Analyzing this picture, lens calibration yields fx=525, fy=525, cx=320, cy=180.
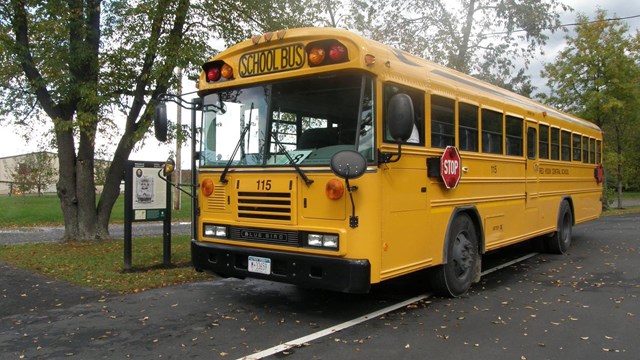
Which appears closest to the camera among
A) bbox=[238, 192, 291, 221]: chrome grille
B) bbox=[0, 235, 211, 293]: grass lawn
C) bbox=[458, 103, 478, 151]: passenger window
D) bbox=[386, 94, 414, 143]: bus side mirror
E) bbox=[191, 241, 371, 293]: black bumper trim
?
bbox=[386, 94, 414, 143]: bus side mirror

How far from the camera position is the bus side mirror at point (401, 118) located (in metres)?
4.83

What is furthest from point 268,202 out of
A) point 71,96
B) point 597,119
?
point 597,119

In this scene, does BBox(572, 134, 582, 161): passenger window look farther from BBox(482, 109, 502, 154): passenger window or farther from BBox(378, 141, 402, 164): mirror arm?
BBox(378, 141, 402, 164): mirror arm

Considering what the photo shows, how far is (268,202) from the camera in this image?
5566 mm

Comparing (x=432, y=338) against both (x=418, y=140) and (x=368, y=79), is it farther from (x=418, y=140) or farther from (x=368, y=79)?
(x=368, y=79)

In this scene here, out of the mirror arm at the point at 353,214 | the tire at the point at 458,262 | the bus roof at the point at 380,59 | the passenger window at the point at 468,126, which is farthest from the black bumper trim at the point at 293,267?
the passenger window at the point at 468,126

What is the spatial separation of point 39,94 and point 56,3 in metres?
2.10

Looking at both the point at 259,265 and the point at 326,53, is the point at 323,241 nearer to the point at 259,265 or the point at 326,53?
the point at 259,265

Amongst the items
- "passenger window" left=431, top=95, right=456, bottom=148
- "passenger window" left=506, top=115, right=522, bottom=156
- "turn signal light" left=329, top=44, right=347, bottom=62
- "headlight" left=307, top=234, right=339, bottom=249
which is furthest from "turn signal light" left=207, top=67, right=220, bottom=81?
"passenger window" left=506, top=115, right=522, bottom=156

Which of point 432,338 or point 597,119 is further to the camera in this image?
point 597,119

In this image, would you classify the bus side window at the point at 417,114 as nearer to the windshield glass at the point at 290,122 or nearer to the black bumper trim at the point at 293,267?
the windshield glass at the point at 290,122

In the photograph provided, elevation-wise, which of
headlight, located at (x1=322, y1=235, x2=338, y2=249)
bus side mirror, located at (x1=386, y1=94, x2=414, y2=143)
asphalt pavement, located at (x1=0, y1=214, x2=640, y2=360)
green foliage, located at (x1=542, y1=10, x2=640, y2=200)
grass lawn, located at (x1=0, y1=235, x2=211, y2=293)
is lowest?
asphalt pavement, located at (x1=0, y1=214, x2=640, y2=360)

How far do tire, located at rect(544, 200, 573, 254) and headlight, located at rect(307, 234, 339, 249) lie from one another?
6728 millimetres

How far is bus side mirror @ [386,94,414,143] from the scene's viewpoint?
15.8 feet
